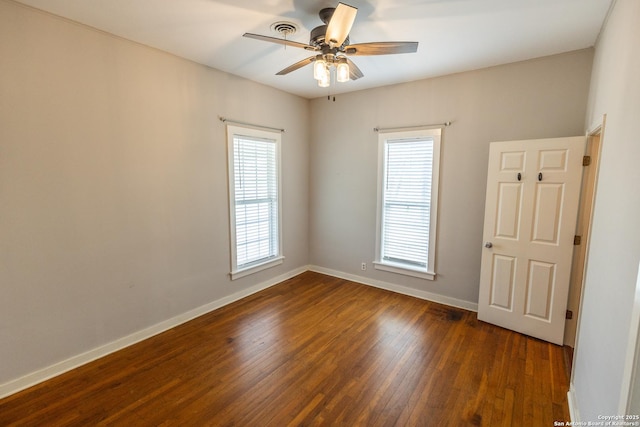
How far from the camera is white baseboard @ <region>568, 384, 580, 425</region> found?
6.01ft

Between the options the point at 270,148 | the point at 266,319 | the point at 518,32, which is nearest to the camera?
the point at 518,32

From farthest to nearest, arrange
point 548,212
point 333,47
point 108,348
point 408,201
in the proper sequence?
point 408,201
point 548,212
point 108,348
point 333,47

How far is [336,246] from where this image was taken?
15.0ft

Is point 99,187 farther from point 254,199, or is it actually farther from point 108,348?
point 254,199

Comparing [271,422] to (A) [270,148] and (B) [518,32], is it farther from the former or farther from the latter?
(B) [518,32]

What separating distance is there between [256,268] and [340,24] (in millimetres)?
3061

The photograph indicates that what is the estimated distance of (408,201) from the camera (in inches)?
151

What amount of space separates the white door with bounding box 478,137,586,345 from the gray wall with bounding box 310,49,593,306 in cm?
31

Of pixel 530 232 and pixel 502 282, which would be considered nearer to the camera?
pixel 530 232

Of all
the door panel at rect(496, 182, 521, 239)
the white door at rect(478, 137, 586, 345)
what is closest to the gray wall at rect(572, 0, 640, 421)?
the white door at rect(478, 137, 586, 345)

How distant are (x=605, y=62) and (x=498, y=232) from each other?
1606 millimetres

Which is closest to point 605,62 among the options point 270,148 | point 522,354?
point 522,354

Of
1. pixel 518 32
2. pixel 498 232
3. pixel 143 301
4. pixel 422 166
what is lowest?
pixel 143 301

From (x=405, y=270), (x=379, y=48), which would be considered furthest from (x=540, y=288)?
(x=379, y=48)
